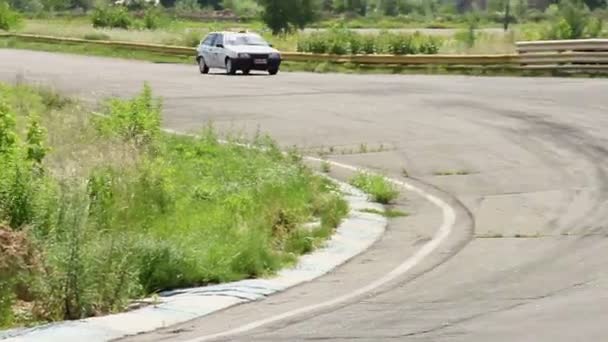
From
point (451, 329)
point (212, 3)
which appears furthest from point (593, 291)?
point (212, 3)

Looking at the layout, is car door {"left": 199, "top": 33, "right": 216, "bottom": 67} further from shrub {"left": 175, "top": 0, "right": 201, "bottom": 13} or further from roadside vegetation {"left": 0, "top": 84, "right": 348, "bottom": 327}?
shrub {"left": 175, "top": 0, "right": 201, "bottom": 13}

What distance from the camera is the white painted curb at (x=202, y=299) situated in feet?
30.0

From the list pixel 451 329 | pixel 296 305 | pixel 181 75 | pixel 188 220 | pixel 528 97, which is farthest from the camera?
pixel 181 75

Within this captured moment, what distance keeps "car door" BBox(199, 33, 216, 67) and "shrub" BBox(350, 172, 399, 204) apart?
1113 inches

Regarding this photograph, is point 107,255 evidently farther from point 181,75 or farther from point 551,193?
point 181,75

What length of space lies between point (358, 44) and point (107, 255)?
3996 cm

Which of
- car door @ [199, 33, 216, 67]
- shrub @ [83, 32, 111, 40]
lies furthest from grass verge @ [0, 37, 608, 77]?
shrub @ [83, 32, 111, 40]

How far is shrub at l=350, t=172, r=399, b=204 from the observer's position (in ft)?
54.3

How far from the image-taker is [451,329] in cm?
905

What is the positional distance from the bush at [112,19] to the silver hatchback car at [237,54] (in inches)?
1801

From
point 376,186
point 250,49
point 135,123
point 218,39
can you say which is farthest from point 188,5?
point 376,186

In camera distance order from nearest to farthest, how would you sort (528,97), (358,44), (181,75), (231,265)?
(231,265) → (528,97) → (181,75) → (358,44)

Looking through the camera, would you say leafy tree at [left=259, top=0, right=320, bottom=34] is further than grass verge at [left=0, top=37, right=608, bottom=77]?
Yes

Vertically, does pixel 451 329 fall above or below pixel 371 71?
above
